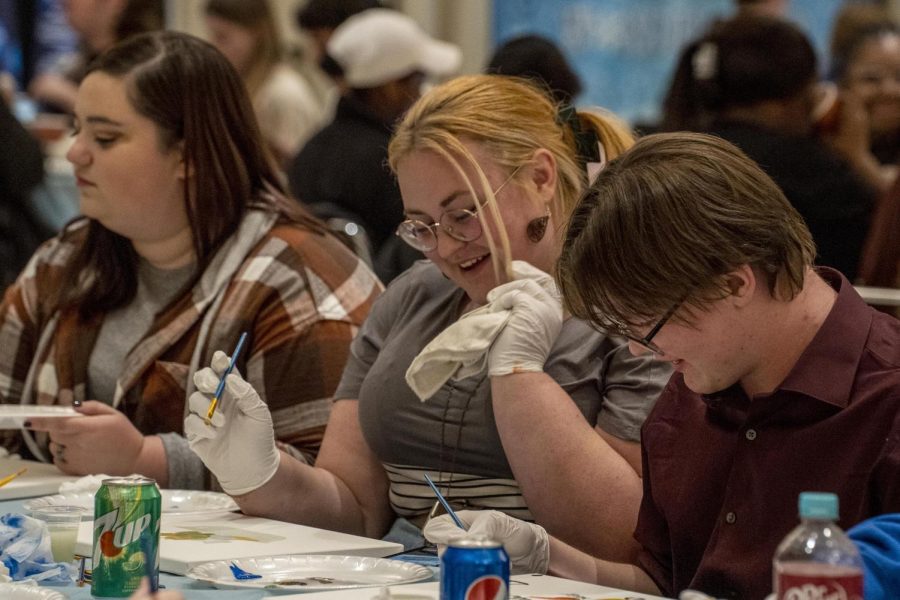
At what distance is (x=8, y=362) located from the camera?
326cm

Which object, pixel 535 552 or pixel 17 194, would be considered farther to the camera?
pixel 17 194

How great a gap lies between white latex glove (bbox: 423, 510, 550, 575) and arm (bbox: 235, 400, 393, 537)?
50cm

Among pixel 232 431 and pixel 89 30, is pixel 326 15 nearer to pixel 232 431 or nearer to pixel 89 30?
pixel 89 30

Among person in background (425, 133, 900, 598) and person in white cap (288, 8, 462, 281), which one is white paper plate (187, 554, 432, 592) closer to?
person in background (425, 133, 900, 598)

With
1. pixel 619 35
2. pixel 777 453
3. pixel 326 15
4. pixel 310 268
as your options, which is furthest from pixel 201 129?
pixel 619 35

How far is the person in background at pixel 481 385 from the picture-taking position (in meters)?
2.19

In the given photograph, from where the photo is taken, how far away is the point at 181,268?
3.08 metres

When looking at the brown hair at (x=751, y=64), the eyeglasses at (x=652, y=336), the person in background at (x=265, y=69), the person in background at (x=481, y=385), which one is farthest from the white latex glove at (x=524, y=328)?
the person in background at (x=265, y=69)

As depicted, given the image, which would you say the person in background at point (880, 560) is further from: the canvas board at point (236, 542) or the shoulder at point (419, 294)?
the shoulder at point (419, 294)

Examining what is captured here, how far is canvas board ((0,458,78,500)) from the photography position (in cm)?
256

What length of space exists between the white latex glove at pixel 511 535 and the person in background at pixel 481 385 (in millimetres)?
239

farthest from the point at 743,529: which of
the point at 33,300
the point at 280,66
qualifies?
the point at 280,66

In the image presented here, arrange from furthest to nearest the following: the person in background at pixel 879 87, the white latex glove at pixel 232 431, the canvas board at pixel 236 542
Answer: the person in background at pixel 879 87, the white latex glove at pixel 232 431, the canvas board at pixel 236 542

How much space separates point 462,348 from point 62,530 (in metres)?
0.64
